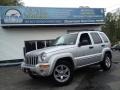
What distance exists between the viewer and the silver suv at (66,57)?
8.71 metres

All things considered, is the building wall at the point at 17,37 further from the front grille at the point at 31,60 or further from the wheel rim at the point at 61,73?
the wheel rim at the point at 61,73

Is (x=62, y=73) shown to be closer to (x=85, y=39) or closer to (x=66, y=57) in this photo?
(x=66, y=57)

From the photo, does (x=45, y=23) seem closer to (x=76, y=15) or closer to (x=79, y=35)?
(x=76, y=15)

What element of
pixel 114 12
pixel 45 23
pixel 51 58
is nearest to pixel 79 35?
pixel 51 58

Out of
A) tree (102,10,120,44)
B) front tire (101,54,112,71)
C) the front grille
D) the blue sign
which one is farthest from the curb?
tree (102,10,120,44)

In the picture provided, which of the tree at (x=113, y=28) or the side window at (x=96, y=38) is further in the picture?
the tree at (x=113, y=28)

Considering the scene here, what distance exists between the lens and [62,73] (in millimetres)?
9039

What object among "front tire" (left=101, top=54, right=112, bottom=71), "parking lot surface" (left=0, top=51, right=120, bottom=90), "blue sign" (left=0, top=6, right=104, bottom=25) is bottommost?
"parking lot surface" (left=0, top=51, right=120, bottom=90)

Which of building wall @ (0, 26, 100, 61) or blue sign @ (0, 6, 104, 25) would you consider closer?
blue sign @ (0, 6, 104, 25)

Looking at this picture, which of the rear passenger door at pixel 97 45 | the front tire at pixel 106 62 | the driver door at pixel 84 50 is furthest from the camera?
the front tire at pixel 106 62

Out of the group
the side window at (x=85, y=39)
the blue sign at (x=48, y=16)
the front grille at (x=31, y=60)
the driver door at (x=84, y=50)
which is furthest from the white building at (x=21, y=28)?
the front grille at (x=31, y=60)

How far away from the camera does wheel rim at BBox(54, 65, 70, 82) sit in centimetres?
891

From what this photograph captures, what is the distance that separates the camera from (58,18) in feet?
65.7

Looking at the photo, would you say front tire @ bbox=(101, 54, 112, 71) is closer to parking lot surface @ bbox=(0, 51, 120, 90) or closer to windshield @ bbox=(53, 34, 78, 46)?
parking lot surface @ bbox=(0, 51, 120, 90)
